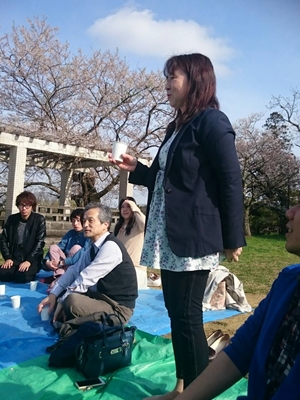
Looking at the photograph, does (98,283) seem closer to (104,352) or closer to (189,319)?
(104,352)

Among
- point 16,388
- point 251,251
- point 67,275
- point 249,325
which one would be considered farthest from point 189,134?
point 251,251

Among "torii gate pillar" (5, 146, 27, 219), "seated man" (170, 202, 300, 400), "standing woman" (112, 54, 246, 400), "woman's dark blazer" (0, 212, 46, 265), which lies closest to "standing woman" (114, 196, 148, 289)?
"woman's dark blazer" (0, 212, 46, 265)

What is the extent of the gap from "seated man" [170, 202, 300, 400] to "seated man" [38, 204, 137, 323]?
76.2 inches

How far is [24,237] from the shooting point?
5.64 m

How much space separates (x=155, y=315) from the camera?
3.88 m

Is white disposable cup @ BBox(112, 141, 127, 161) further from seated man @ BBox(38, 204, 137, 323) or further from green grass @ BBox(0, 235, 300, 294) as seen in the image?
green grass @ BBox(0, 235, 300, 294)

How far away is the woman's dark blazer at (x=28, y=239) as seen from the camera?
561 centimetres

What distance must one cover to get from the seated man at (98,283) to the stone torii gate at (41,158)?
6.76 metres

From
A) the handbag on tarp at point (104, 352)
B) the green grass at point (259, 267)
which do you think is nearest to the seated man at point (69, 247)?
the green grass at point (259, 267)

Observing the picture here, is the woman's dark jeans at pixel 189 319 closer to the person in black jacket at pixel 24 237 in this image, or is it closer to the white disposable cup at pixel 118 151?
the white disposable cup at pixel 118 151

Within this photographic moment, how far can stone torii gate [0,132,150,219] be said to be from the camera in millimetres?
9492

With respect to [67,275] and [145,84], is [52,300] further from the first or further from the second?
[145,84]

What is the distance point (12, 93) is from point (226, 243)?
13.7 m

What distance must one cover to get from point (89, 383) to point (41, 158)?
10.1 metres
